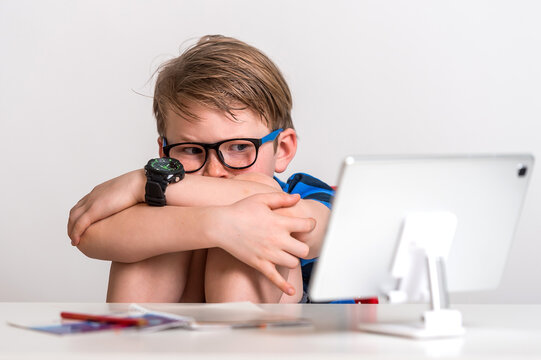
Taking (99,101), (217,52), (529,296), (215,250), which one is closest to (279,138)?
(217,52)

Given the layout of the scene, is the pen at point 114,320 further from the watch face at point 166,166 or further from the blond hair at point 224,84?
the blond hair at point 224,84

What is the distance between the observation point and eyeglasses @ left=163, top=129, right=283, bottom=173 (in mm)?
1811

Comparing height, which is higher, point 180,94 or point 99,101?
point 99,101

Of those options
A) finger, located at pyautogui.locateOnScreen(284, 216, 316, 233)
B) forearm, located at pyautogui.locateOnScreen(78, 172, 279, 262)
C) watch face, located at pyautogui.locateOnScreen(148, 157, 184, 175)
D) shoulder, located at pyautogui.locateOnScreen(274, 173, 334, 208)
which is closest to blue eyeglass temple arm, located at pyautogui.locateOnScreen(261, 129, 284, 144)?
shoulder, located at pyautogui.locateOnScreen(274, 173, 334, 208)

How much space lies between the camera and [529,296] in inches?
111

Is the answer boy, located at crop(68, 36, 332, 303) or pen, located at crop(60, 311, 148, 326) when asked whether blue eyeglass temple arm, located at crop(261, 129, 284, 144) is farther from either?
pen, located at crop(60, 311, 148, 326)

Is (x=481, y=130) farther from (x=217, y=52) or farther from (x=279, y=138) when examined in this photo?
(x=217, y=52)

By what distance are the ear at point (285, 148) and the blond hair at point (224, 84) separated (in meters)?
0.03

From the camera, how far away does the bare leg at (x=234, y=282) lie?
1.39 meters

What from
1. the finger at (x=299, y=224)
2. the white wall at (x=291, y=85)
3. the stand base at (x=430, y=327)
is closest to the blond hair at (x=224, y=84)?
the finger at (x=299, y=224)

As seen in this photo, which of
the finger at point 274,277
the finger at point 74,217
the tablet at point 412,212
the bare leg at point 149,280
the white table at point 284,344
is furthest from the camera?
the finger at point 74,217

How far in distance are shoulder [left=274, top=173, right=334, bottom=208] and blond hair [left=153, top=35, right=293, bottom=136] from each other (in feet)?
0.52

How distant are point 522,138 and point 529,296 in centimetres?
60

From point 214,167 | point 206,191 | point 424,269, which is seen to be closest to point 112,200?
point 206,191
